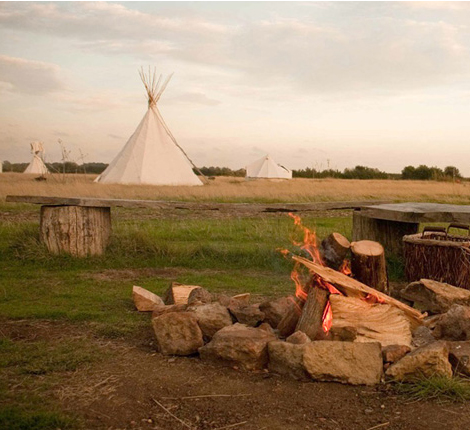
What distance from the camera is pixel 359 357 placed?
3.22 m

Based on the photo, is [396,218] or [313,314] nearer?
[313,314]

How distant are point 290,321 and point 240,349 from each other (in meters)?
0.57

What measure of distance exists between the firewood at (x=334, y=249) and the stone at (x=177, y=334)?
4.12 feet

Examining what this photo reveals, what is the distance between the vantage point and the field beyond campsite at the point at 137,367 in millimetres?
2779

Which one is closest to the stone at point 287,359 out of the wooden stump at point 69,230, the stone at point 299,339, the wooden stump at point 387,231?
the stone at point 299,339

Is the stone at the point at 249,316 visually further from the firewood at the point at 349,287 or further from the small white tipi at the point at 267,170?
the small white tipi at the point at 267,170

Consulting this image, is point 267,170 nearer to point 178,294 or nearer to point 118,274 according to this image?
point 118,274

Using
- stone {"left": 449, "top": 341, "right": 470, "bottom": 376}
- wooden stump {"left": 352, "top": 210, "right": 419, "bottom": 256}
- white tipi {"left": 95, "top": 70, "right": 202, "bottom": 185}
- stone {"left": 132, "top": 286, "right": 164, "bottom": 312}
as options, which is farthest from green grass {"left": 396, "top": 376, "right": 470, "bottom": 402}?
white tipi {"left": 95, "top": 70, "right": 202, "bottom": 185}

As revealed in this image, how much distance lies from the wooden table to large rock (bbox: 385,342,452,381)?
284 centimetres

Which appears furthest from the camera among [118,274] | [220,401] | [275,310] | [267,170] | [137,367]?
[267,170]

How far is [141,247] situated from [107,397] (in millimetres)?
4238

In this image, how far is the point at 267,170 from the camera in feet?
127

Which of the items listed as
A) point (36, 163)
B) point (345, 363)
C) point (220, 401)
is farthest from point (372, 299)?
point (36, 163)

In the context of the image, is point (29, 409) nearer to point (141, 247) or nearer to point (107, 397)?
point (107, 397)
